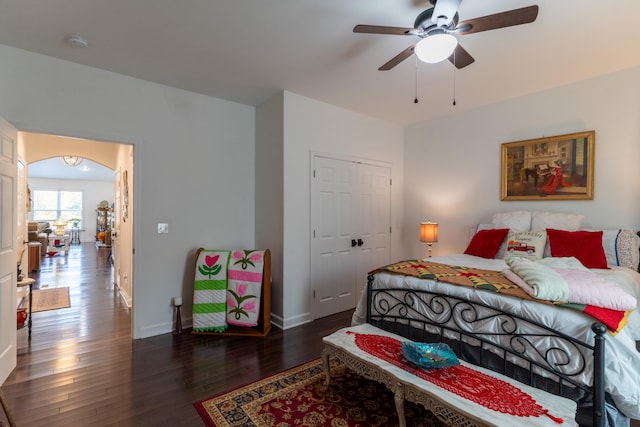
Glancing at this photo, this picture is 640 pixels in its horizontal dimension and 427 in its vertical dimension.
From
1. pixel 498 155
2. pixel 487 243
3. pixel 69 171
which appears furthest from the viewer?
pixel 69 171

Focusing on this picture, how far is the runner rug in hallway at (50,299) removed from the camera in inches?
165

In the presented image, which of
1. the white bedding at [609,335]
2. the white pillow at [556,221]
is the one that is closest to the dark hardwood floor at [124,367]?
the white bedding at [609,335]

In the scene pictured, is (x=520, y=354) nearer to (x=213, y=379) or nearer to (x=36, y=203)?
(x=213, y=379)

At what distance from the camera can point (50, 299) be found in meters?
4.51

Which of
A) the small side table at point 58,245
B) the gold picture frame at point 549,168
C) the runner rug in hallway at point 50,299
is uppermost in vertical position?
the gold picture frame at point 549,168

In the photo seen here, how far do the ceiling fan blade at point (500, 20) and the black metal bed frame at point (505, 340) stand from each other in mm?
1685

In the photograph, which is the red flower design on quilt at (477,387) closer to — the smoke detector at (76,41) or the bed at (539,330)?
the bed at (539,330)

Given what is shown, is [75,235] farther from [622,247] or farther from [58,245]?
[622,247]

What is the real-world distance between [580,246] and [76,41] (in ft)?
15.8

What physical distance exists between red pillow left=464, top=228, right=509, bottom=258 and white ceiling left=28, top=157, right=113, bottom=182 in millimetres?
10025

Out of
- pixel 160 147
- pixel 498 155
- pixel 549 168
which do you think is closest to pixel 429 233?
pixel 498 155

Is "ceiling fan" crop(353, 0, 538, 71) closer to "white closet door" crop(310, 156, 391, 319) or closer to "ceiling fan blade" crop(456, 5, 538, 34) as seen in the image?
"ceiling fan blade" crop(456, 5, 538, 34)

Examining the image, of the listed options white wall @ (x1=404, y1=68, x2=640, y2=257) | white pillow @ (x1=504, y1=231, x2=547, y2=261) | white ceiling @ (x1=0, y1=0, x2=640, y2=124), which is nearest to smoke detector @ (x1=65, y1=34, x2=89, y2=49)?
white ceiling @ (x1=0, y1=0, x2=640, y2=124)

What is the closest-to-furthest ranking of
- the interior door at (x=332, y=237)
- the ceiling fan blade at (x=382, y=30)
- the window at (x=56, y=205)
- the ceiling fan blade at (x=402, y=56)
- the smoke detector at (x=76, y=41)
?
the ceiling fan blade at (x=382, y=30)
the ceiling fan blade at (x=402, y=56)
the smoke detector at (x=76, y=41)
the interior door at (x=332, y=237)
the window at (x=56, y=205)
